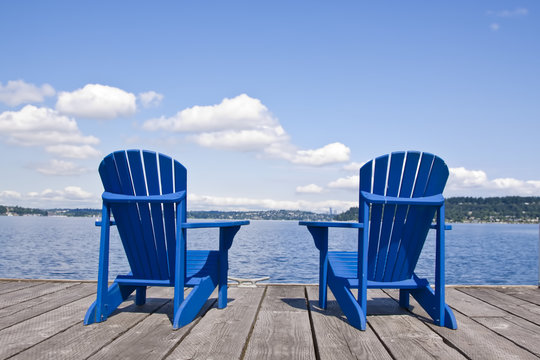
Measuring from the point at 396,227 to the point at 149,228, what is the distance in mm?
1624

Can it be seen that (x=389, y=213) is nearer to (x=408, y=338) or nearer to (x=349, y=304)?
(x=349, y=304)

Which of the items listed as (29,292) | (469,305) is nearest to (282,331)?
(469,305)

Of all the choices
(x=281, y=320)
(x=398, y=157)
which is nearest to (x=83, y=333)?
(x=281, y=320)

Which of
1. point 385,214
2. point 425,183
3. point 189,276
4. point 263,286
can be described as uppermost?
point 425,183

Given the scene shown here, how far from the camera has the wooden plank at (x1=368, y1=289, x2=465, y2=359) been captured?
208cm

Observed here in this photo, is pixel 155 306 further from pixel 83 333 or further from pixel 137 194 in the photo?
pixel 137 194

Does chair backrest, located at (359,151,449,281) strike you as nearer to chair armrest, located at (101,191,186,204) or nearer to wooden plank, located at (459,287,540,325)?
wooden plank, located at (459,287,540,325)

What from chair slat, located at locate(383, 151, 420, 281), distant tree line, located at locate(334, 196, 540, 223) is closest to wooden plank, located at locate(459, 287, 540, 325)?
chair slat, located at locate(383, 151, 420, 281)

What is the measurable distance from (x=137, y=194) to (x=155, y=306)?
939 millimetres

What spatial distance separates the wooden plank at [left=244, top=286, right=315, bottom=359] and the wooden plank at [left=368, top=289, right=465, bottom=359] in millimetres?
425

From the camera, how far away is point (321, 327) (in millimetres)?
2547

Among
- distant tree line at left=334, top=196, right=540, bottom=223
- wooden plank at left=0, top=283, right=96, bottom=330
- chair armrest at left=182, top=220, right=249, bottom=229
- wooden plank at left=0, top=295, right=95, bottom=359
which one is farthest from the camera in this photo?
distant tree line at left=334, top=196, right=540, bottom=223

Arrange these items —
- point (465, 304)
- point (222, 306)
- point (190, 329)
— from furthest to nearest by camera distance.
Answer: point (465, 304), point (222, 306), point (190, 329)

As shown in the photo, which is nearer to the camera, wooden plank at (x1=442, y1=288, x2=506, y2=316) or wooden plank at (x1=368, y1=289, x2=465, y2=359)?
wooden plank at (x1=368, y1=289, x2=465, y2=359)
